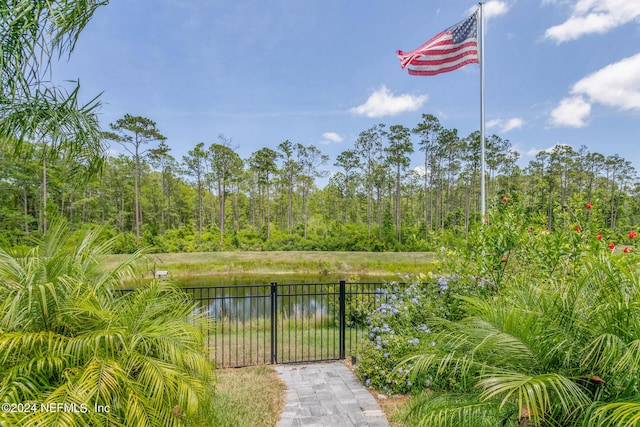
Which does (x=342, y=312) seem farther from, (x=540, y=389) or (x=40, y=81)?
(x=40, y=81)

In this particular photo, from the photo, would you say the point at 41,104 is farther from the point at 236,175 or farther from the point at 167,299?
the point at 236,175

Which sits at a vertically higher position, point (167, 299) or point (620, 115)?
point (620, 115)

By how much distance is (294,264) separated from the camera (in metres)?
22.0

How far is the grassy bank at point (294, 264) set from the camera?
66.6 ft

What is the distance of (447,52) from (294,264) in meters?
17.9

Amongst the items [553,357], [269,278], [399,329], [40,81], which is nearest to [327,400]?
[399,329]

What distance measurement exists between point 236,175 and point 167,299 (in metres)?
29.8

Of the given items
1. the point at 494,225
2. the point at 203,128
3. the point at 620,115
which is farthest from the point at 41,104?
the point at 203,128

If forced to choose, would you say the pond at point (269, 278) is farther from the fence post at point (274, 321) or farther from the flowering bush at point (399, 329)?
the flowering bush at point (399, 329)

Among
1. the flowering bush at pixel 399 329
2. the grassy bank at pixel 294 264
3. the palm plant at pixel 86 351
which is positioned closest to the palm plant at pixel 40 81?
the palm plant at pixel 86 351

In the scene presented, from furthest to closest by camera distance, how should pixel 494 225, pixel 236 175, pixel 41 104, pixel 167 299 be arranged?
pixel 236 175, pixel 494 225, pixel 41 104, pixel 167 299

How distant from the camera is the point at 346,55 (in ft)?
40.7

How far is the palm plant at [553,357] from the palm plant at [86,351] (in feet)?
5.18

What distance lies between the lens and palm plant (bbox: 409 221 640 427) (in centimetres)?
146
